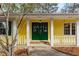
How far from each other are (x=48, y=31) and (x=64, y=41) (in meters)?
1.20

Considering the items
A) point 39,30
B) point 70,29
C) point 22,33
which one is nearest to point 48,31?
point 39,30

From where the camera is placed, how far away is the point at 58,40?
31.4ft

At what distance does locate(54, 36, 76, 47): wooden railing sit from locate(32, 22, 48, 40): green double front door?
92 cm

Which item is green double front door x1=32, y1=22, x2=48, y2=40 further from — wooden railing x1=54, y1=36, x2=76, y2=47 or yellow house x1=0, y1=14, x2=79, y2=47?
wooden railing x1=54, y1=36, x2=76, y2=47

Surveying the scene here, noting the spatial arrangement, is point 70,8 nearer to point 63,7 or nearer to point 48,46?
point 63,7

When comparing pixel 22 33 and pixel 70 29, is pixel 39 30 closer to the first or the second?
pixel 22 33

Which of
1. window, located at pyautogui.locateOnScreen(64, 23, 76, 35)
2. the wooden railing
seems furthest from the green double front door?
window, located at pyautogui.locateOnScreen(64, 23, 76, 35)

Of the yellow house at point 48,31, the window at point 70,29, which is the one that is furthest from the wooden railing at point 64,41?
the window at point 70,29

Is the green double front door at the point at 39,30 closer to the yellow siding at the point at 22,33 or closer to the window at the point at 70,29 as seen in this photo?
the yellow siding at the point at 22,33

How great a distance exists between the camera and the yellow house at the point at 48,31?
30.2ft

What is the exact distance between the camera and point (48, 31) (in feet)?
34.0

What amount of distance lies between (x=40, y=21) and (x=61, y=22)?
44.7 inches

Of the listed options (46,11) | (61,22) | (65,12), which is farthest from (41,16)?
(61,22)

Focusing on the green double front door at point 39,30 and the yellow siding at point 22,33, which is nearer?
the yellow siding at point 22,33
